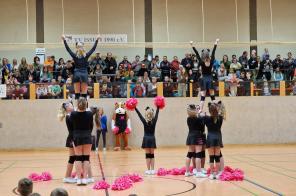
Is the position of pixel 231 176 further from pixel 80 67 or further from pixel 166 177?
pixel 80 67

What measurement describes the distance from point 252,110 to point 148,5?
31.1ft

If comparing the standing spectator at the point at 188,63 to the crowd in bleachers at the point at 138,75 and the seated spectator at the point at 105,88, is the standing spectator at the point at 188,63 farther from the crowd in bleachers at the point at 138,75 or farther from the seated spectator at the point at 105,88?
the seated spectator at the point at 105,88

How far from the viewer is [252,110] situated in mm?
22797

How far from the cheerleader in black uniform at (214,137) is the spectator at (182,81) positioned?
10189 mm

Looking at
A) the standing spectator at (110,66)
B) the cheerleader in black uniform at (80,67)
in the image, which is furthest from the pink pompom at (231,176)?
the standing spectator at (110,66)

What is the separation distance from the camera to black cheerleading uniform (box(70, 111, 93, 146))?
1059cm

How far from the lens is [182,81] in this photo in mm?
21984

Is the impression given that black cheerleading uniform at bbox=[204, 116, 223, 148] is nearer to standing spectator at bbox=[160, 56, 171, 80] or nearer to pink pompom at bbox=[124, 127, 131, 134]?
pink pompom at bbox=[124, 127, 131, 134]

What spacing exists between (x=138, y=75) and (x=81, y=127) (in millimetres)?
12110

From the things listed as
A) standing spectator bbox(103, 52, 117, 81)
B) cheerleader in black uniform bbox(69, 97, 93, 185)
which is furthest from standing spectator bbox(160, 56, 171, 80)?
cheerleader in black uniform bbox(69, 97, 93, 185)

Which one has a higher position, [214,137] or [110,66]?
[110,66]

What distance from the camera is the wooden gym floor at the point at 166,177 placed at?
32.3 ft

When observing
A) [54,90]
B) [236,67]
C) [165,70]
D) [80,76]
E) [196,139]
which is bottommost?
[196,139]

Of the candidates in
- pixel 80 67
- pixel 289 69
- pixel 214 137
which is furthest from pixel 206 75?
pixel 289 69
